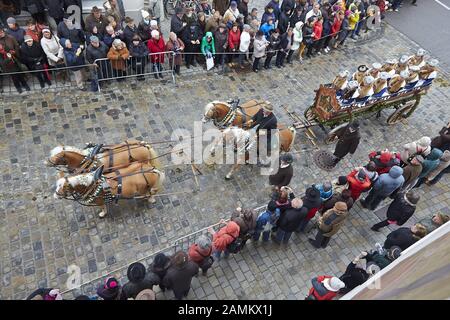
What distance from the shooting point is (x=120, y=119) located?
9.85 metres

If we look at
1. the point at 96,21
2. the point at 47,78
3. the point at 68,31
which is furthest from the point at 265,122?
the point at 47,78

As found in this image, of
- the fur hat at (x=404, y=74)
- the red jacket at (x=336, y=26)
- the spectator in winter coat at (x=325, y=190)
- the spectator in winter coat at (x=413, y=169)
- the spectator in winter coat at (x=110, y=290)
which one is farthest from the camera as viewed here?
the red jacket at (x=336, y=26)

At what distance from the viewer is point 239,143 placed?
8422 mm

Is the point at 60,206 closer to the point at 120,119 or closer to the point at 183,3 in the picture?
the point at 120,119

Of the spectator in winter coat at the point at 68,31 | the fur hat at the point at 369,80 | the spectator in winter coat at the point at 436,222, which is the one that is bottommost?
the spectator in winter coat at the point at 436,222

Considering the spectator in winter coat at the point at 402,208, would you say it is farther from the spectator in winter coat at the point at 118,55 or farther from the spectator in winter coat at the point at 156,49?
the spectator in winter coat at the point at 118,55

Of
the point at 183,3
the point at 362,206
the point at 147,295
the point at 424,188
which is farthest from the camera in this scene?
the point at 183,3

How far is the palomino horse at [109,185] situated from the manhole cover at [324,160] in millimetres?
4403

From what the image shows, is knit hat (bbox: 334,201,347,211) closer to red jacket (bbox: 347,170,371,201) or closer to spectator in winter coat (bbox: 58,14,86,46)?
red jacket (bbox: 347,170,371,201)

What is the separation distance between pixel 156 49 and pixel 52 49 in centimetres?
277

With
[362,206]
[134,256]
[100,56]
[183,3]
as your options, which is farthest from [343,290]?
[183,3]

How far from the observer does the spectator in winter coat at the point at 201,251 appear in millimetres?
6137

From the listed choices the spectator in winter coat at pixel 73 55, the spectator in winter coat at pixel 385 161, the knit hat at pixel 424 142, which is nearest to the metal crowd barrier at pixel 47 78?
the spectator in winter coat at pixel 73 55
